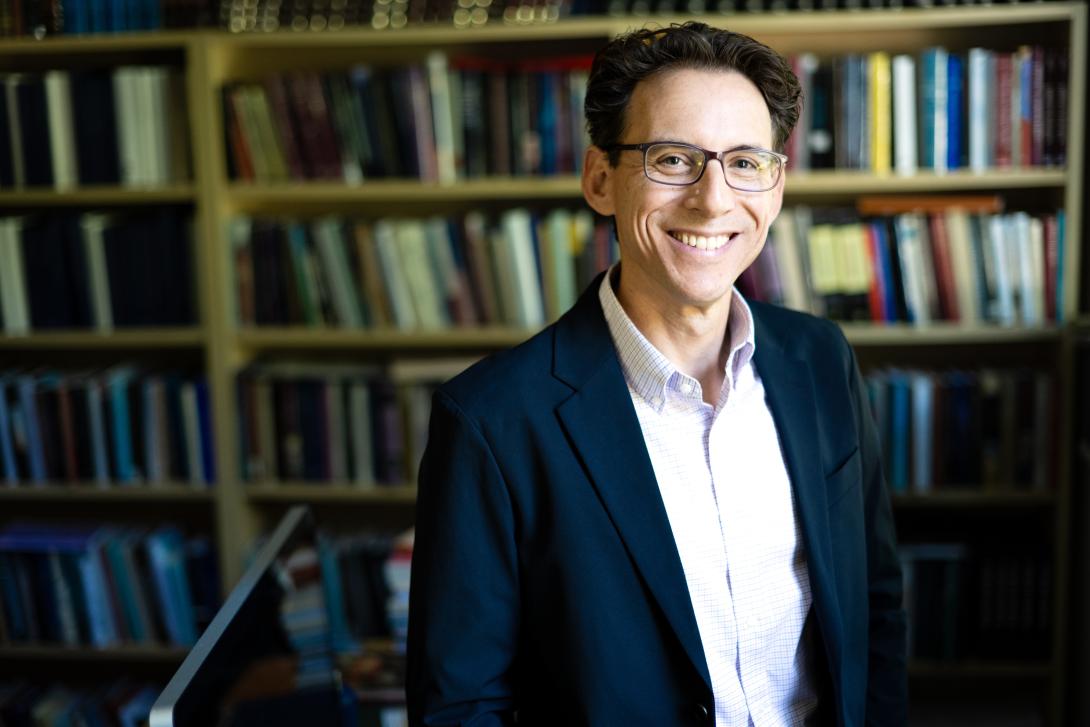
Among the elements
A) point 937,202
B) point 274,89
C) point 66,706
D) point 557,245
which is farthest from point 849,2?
point 66,706

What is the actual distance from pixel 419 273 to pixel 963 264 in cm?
136

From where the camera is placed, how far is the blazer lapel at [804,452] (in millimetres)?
1199

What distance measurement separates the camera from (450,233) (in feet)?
8.80

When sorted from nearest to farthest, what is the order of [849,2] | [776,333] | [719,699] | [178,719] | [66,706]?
[178,719] < [719,699] < [776,333] < [849,2] < [66,706]

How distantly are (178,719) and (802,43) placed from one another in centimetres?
239

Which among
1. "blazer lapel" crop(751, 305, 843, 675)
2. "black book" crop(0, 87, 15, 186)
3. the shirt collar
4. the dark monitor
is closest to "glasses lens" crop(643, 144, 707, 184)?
the shirt collar

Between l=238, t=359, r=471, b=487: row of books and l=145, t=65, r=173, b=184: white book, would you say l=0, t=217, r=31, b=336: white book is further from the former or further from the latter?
l=238, t=359, r=471, b=487: row of books

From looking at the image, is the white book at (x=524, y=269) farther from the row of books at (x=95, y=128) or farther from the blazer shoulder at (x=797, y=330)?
the blazer shoulder at (x=797, y=330)

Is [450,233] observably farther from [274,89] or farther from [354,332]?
[274,89]

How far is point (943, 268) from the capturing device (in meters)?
2.56

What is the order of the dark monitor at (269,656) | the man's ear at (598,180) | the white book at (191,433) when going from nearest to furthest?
the dark monitor at (269,656)
the man's ear at (598,180)
the white book at (191,433)

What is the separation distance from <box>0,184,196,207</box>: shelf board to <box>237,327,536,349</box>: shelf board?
400 millimetres

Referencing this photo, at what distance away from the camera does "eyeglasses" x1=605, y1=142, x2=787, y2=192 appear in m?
1.13

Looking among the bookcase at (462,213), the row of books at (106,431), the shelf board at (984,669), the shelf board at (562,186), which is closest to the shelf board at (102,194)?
the bookcase at (462,213)
